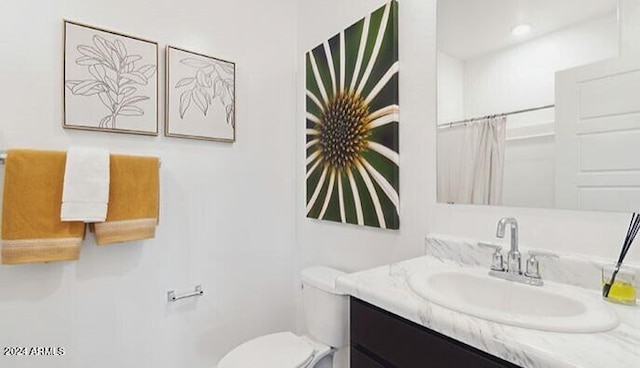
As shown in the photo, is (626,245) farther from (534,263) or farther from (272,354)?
(272,354)

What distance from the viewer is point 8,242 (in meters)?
1.16

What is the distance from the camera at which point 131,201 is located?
1388 mm

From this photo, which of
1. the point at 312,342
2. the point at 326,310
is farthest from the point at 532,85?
the point at 312,342

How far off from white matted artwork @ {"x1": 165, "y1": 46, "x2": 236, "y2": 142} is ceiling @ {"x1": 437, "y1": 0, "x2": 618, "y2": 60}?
3.67 feet

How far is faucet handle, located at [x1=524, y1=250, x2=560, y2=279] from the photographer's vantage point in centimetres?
95

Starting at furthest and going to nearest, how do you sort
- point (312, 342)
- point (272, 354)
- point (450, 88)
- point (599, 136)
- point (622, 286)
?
1. point (312, 342)
2. point (272, 354)
3. point (450, 88)
4. point (599, 136)
5. point (622, 286)

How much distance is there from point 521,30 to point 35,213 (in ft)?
6.20

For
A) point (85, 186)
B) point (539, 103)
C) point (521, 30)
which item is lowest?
point (85, 186)

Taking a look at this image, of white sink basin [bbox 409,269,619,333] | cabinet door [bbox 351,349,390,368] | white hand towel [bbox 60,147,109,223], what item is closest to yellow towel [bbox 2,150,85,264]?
white hand towel [bbox 60,147,109,223]

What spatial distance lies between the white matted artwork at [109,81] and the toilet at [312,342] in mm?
1095

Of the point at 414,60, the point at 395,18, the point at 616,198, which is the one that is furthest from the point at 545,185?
the point at 395,18

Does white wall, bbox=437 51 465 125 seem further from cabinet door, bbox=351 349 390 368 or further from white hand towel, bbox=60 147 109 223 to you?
white hand towel, bbox=60 147 109 223

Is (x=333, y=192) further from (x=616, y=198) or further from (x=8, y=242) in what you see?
(x=8, y=242)

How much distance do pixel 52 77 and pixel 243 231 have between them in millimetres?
1116
